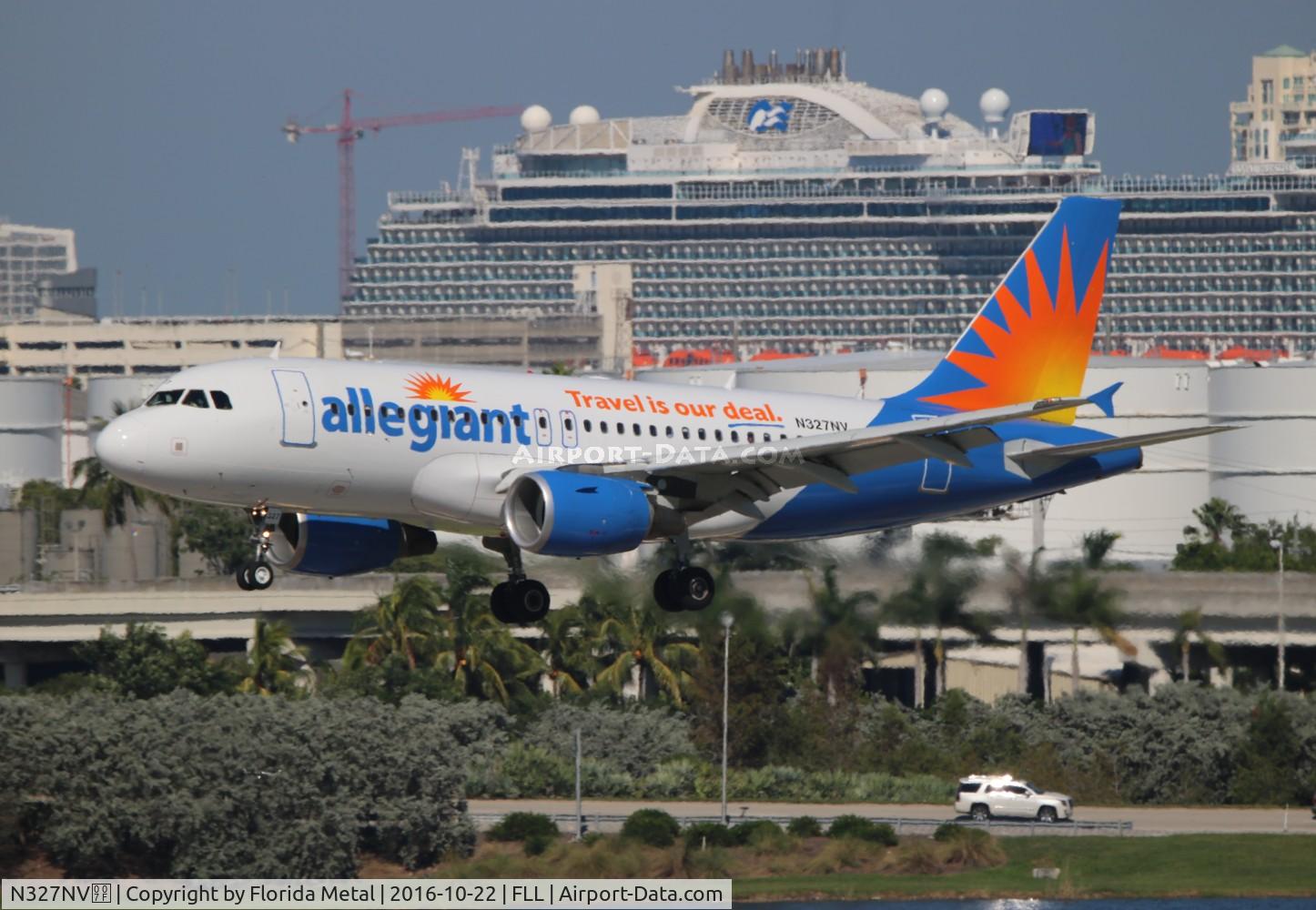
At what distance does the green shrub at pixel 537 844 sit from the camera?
61969 mm

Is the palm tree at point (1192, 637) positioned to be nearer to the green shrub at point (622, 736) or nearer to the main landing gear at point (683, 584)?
the green shrub at point (622, 736)

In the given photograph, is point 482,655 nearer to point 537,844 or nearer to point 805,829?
point 537,844

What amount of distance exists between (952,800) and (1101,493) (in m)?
43.3

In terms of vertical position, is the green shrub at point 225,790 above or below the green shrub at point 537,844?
above

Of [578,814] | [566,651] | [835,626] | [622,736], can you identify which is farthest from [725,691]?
[835,626]

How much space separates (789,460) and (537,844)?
26832mm

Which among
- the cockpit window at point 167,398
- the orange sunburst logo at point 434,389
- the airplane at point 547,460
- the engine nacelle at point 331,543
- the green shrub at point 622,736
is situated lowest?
the green shrub at point 622,736

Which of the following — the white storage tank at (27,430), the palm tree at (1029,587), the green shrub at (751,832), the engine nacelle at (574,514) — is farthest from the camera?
the white storage tank at (27,430)

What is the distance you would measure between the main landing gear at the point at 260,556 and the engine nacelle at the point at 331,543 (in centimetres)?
73

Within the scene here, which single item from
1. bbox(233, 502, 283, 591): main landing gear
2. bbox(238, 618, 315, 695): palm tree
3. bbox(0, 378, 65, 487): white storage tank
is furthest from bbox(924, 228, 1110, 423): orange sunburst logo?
bbox(0, 378, 65, 487): white storage tank

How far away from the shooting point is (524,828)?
63.2 m

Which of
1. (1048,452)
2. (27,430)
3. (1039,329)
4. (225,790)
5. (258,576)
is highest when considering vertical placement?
(1039,329)

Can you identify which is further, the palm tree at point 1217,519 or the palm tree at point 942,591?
the palm tree at point 1217,519

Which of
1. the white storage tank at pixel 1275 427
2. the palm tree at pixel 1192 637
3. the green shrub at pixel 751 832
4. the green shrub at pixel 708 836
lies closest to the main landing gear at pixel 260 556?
the green shrub at pixel 708 836
